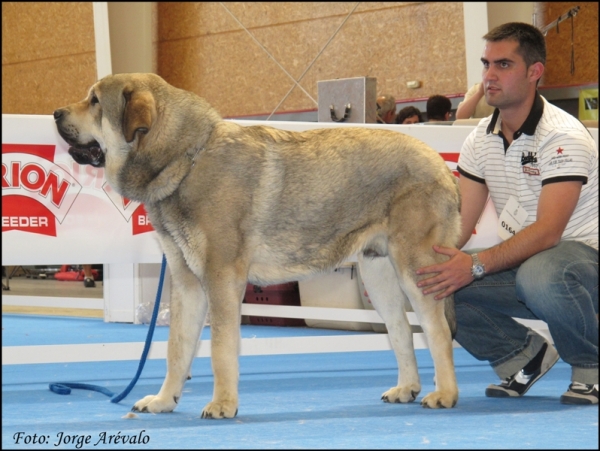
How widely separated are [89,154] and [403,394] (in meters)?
1.66

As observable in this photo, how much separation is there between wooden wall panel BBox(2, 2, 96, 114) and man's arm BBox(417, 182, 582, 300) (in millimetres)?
12036

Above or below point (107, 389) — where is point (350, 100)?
above

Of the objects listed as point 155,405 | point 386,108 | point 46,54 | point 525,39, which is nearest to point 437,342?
point 155,405

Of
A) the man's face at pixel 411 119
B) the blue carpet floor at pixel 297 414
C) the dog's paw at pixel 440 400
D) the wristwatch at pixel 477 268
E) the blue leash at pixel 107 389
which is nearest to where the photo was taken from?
the blue carpet floor at pixel 297 414

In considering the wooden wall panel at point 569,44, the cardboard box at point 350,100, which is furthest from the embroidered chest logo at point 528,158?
the wooden wall panel at point 569,44

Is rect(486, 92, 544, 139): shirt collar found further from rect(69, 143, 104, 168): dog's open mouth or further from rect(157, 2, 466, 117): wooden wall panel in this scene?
rect(157, 2, 466, 117): wooden wall panel

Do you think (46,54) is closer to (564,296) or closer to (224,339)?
(224,339)

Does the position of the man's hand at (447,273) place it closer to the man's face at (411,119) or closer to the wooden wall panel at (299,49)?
A: the man's face at (411,119)

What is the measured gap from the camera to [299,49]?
11.8 metres

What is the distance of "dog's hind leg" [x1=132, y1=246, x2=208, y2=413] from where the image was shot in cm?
317

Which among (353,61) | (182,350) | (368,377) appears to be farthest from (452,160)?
(353,61)

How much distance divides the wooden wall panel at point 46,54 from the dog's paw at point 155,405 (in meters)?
11.9

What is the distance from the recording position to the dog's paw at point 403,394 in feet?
11.2

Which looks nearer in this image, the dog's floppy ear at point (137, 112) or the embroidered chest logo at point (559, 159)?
the dog's floppy ear at point (137, 112)
